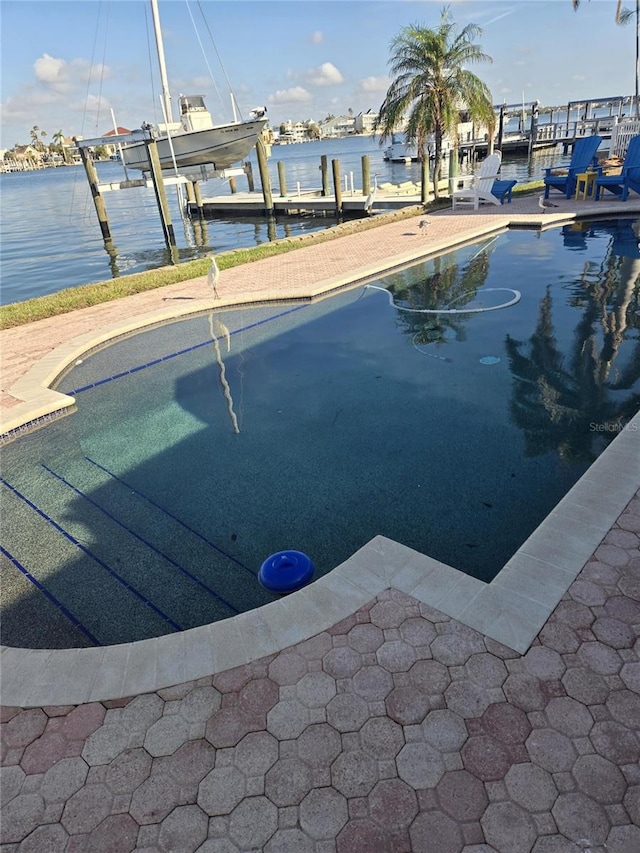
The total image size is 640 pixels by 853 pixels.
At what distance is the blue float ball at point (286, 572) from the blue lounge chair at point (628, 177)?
1812cm

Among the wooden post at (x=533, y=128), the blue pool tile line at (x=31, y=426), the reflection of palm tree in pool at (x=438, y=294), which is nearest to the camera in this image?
the blue pool tile line at (x=31, y=426)

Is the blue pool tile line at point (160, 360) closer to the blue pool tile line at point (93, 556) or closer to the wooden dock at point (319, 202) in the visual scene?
Result: the blue pool tile line at point (93, 556)

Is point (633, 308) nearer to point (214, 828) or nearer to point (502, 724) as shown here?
point (502, 724)

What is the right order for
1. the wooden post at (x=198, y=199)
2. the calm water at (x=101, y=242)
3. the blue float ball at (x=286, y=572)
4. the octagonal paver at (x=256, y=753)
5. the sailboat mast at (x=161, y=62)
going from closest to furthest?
the octagonal paver at (x=256, y=753) → the blue float ball at (x=286, y=572) → the calm water at (x=101, y=242) → the sailboat mast at (x=161, y=62) → the wooden post at (x=198, y=199)

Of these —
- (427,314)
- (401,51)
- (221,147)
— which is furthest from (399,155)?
(427,314)

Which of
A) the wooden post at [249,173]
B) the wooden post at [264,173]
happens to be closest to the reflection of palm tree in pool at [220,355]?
the wooden post at [264,173]

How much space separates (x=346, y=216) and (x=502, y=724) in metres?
27.2

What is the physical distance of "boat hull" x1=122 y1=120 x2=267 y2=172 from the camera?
2633 cm

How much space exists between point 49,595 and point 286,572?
207 cm

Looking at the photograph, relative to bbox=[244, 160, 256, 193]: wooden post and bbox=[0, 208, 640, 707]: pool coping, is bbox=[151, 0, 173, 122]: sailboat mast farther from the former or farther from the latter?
bbox=[0, 208, 640, 707]: pool coping

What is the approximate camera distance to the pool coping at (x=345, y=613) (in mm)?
3182

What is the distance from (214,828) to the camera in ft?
7.84

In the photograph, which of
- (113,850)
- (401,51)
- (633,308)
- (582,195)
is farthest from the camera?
(401,51)

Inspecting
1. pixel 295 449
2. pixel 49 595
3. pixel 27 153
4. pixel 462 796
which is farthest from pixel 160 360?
pixel 27 153
